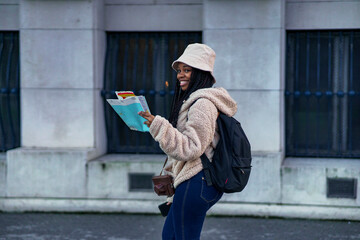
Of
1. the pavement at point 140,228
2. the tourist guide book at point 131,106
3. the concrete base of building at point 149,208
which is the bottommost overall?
the pavement at point 140,228

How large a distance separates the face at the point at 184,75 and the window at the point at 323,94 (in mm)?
3849

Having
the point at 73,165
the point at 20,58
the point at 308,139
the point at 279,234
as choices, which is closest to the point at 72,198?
the point at 73,165

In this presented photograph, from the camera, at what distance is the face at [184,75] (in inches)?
166

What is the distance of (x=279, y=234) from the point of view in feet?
21.8

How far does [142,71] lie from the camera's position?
8273 millimetres

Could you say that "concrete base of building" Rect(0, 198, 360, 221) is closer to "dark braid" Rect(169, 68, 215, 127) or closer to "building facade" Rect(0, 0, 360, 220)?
"building facade" Rect(0, 0, 360, 220)

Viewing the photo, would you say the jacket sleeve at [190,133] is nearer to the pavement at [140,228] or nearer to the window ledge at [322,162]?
the pavement at [140,228]

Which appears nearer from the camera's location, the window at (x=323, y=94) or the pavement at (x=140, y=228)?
the pavement at (x=140, y=228)

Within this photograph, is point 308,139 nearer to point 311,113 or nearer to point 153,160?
point 311,113

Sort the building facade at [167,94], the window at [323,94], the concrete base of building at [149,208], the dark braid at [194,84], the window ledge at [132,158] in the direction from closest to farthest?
the dark braid at [194,84], the concrete base of building at [149,208], the building facade at [167,94], the window ledge at [132,158], the window at [323,94]

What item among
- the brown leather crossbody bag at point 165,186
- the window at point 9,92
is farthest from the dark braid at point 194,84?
the window at point 9,92

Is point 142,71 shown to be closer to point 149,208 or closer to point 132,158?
point 132,158

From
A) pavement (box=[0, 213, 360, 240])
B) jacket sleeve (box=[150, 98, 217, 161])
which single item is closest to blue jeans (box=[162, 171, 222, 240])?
jacket sleeve (box=[150, 98, 217, 161])

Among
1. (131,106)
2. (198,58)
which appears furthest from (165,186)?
(198,58)
